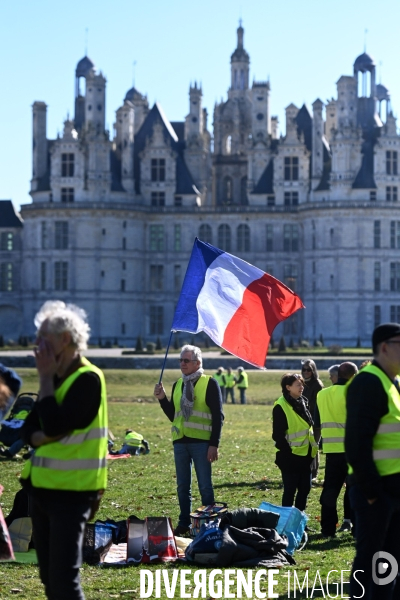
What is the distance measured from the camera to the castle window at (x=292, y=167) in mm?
79938

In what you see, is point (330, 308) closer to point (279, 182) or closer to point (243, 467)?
point (279, 182)

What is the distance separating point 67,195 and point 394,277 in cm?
2079

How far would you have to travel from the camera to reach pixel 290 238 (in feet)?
262

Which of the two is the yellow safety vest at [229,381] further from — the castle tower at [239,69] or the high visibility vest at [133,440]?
the castle tower at [239,69]

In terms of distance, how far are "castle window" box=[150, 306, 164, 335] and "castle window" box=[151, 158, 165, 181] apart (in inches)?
327

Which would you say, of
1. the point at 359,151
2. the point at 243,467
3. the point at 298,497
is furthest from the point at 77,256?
the point at 298,497

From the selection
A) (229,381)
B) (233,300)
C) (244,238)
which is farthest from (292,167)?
(233,300)

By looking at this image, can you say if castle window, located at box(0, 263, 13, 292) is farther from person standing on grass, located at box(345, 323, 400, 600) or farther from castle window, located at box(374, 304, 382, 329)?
person standing on grass, located at box(345, 323, 400, 600)

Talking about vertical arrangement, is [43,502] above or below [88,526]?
above

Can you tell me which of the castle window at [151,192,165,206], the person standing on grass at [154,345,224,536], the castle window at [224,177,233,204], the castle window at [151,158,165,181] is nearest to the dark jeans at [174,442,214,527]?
the person standing on grass at [154,345,224,536]

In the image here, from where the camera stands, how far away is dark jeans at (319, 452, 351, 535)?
46.3 feet

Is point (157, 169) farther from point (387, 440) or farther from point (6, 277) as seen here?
point (387, 440)

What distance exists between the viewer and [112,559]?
12516mm

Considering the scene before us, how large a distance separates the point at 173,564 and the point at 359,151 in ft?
220
